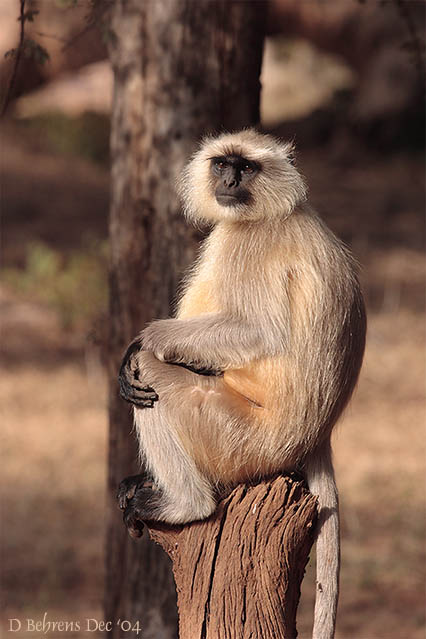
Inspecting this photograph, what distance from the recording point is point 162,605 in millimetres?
4836

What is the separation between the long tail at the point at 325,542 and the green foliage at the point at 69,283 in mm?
7589

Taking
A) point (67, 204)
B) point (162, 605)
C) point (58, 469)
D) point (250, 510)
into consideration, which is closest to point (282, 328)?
point (250, 510)

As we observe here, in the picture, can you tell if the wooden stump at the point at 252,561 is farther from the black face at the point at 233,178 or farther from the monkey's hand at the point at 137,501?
the black face at the point at 233,178

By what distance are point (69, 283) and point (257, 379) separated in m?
8.27

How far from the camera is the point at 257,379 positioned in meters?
3.36

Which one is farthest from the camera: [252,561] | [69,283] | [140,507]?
[69,283]

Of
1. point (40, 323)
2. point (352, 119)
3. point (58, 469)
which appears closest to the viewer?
point (58, 469)

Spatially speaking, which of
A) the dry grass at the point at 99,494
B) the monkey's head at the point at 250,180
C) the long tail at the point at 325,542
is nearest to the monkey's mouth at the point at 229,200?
the monkey's head at the point at 250,180

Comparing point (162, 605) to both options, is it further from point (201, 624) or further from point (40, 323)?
point (40, 323)

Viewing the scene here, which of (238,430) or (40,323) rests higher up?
(238,430)

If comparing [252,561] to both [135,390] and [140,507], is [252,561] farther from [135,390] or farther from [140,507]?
[135,390]

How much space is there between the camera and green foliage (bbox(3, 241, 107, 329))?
11.2 metres

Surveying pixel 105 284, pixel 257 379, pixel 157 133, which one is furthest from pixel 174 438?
pixel 105 284

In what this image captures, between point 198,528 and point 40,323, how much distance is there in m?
8.16
